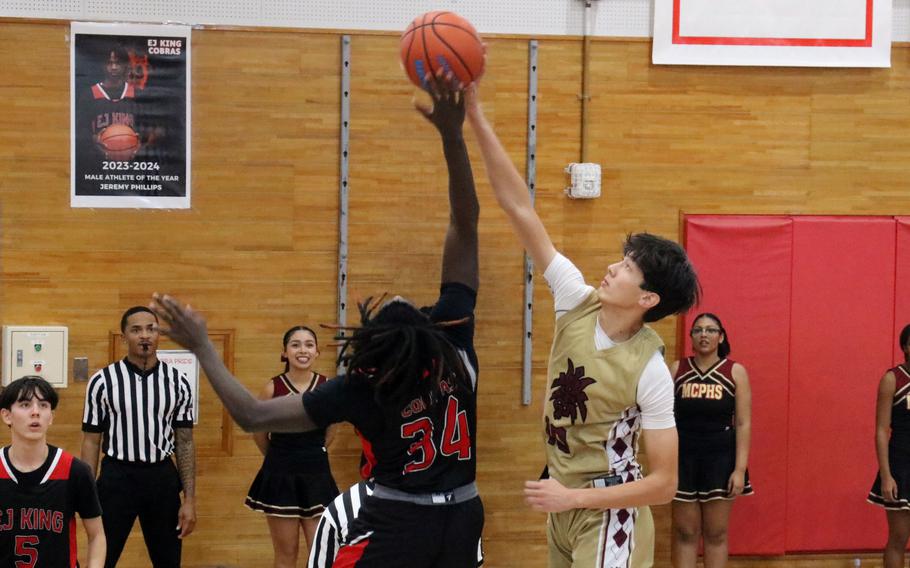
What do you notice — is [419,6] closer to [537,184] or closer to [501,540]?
[537,184]

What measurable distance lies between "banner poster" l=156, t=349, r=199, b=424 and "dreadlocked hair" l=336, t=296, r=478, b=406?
420 centimetres

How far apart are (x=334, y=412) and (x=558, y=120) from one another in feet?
15.6

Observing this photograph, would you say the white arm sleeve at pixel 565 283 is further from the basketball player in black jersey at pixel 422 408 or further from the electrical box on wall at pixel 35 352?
the electrical box on wall at pixel 35 352

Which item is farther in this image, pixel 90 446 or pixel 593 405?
pixel 90 446

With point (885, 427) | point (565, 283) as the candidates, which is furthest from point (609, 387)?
point (885, 427)

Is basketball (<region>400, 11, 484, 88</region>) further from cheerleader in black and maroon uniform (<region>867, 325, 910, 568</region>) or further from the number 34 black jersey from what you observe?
cheerleader in black and maroon uniform (<region>867, 325, 910, 568</region>)

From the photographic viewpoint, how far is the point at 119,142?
24.1ft

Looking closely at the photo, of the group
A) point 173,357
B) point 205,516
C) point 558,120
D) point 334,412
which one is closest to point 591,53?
point 558,120

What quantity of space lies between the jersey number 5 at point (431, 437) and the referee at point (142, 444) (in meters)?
3.46

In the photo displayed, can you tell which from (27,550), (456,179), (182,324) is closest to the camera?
(182,324)

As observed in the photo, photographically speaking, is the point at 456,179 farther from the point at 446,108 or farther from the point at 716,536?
the point at 716,536

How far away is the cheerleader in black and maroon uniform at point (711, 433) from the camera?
7227mm

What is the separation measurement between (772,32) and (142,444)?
492cm

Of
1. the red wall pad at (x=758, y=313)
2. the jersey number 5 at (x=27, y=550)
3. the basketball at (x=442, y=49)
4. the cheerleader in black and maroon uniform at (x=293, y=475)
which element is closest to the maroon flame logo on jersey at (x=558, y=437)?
the basketball at (x=442, y=49)
